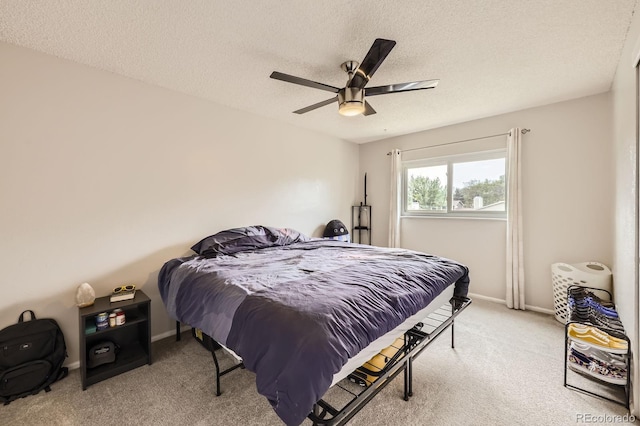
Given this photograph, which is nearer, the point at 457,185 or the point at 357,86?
the point at 357,86

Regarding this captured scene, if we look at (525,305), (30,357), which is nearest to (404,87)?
(525,305)

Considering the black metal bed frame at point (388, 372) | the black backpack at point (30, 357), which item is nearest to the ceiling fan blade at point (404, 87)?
the black metal bed frame at point (388, 372)

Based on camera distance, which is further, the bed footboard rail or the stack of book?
the stack of book

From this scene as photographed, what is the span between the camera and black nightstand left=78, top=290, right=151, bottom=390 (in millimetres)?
1911

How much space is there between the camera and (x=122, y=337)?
2.36 meters

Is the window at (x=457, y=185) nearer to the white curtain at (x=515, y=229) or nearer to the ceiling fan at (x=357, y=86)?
the white curtain at (x=515, y=229)

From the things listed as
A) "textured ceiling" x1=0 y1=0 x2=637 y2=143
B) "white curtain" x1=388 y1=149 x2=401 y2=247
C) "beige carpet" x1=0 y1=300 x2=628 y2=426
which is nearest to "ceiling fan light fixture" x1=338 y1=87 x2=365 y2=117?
"textured ceiling" x1=0 y1=0 x2=637 y2=143

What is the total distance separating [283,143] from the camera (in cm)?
371

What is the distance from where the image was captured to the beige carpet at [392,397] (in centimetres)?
161

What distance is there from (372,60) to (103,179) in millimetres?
2347

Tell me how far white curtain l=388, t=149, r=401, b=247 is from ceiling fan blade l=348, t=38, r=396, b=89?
2.55 metres

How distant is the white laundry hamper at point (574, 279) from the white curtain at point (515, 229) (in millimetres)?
318

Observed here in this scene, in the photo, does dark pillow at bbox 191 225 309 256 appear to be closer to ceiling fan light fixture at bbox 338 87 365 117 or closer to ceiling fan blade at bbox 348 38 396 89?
ceiling fan light fixture at bbox 338 87 365 117

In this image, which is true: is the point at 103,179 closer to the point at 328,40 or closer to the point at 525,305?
the point at 328,40
